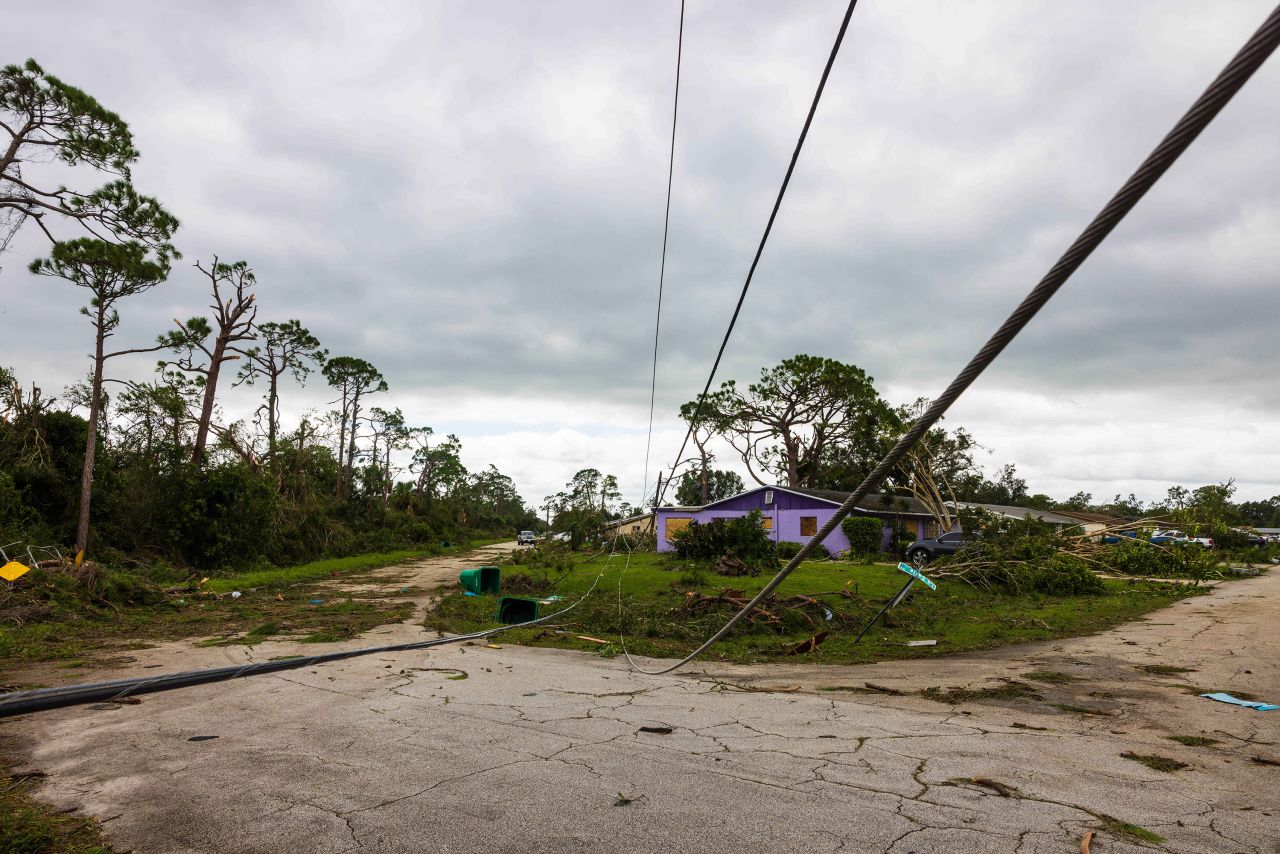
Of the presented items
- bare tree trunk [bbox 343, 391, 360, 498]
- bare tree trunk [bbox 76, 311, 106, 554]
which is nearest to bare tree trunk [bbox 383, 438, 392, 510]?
bare tree trunk [bbox 343, 391, 360, 498]

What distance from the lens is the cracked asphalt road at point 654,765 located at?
3406 millimetres

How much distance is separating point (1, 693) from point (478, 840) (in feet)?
19.1

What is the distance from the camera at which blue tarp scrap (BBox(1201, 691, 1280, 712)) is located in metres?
6.20

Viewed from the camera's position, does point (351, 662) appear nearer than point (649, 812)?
No

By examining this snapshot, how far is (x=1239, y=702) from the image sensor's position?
21.1ft

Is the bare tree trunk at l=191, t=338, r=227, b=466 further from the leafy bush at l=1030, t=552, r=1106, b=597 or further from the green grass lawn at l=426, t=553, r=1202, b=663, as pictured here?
the leafy bush at l=1030, t=552, r=1106, b=597

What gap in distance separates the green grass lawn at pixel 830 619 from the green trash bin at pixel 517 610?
47cm

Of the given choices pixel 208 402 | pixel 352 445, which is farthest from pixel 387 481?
pixel 208 402

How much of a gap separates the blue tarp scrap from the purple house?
26.8 meters

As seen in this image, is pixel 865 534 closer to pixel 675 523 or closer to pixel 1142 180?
pixel 675 523

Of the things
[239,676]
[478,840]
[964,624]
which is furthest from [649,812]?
[964,624]

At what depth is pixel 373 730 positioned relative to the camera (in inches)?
209

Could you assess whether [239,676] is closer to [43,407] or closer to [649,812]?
[649,812]

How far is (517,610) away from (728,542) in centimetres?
1307
